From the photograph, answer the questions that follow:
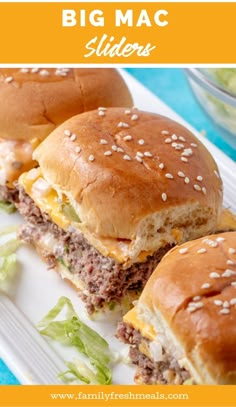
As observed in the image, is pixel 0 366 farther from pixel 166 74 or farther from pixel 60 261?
pixel 166 74

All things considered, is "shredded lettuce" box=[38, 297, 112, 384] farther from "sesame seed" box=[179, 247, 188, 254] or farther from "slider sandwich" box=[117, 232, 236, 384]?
"sesame seed" box=[179, 247, 188, 254]

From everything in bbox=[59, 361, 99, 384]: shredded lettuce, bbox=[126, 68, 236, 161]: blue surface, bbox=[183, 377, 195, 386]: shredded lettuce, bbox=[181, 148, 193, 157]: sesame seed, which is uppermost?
bbox=[181, 148, 193, 157]: sesame seed

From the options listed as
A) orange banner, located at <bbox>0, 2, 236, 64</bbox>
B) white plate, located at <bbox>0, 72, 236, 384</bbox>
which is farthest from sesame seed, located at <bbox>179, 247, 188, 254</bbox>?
orange banner, located at <bbox>0, 2, 236, 64</bbox>

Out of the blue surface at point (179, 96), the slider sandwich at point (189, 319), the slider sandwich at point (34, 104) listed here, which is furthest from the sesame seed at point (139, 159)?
the blue surface at point (179, 96)

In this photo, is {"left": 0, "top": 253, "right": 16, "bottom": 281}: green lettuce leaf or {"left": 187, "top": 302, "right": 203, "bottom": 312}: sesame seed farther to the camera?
{"left": 0, "top": 253, "right": 16, "bottom": 281}: green lettuce leaf

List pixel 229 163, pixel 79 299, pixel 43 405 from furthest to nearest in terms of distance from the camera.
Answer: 1. pixel 229 163
2. pixel 79 299
3. pixel 43 405

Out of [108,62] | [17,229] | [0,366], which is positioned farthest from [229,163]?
[0,366]

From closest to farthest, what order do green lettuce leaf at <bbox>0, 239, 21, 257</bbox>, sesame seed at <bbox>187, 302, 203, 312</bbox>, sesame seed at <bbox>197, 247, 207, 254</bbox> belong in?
1. sesame seed at <bbox>187, 302, 203, 312</bbox>
2. sesame seed at <bbox>197, 247, 207, 254</bbox>
3. green lettuce leaf at <bbox>0, 239, 21, 257</bbox>
